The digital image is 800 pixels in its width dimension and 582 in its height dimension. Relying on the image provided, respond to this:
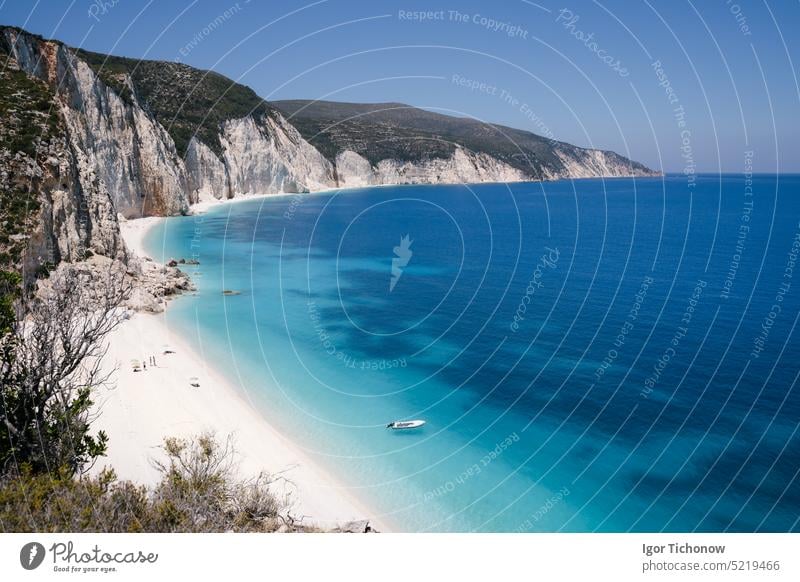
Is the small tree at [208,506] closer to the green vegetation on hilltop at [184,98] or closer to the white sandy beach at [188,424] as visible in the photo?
the white sandy beach at [188,424]

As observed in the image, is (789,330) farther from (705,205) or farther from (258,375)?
(705,205)

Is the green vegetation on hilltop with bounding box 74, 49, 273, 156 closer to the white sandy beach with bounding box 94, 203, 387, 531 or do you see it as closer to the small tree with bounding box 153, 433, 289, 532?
the white sandy beach with bounding box 94, 203, 387, 531

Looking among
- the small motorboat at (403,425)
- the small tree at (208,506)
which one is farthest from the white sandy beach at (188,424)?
the small motorboat at (403,425)

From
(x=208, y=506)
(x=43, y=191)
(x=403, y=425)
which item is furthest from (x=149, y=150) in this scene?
(x=208, y=506)

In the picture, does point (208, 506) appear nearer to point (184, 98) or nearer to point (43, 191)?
point (43, 191)

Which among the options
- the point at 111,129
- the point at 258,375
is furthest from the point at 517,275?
the point at 111,129
